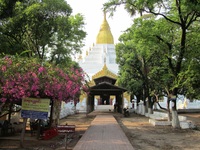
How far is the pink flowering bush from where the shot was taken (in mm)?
10070

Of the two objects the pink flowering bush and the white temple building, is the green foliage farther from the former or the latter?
the white temple building

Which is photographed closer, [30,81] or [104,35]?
[30,81]

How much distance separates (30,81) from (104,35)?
57359 millimetres

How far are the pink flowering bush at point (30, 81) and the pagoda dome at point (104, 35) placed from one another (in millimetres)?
54562

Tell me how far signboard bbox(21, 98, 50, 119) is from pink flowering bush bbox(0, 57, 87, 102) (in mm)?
297

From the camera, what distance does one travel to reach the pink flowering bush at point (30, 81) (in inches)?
396

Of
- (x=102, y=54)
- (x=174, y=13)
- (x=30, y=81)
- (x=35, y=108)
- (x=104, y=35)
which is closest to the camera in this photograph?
(x=30, y=81)

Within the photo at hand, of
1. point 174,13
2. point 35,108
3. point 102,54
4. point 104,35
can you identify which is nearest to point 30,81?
point 35,108

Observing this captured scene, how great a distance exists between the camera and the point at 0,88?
32.8 ft

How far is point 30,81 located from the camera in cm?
1035

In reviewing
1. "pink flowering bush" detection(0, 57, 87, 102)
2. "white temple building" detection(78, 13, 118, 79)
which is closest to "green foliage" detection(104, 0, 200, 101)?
"pink flowering bush" detection(0, 57, 87, 102)

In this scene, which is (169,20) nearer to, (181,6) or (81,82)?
(181,6)

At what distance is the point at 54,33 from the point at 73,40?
2.06m

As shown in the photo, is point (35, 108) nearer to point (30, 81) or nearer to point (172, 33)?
point (30, 81)
